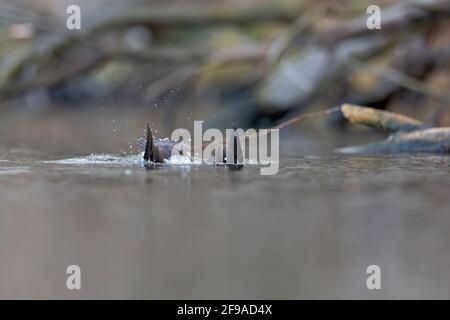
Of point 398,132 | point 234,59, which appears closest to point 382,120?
point 398,132

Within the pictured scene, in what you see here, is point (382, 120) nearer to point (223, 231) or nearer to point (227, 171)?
point (227, 171)

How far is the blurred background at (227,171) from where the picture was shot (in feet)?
14.3

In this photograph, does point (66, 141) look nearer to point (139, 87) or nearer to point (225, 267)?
point (225, 267)

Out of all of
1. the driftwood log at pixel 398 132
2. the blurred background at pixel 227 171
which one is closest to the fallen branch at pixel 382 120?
the driftwood log at pixel 398 132

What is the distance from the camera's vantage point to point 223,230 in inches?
201

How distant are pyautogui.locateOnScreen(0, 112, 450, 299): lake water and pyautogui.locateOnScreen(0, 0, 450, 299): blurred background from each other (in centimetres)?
1

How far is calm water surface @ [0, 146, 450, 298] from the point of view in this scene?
419 cm

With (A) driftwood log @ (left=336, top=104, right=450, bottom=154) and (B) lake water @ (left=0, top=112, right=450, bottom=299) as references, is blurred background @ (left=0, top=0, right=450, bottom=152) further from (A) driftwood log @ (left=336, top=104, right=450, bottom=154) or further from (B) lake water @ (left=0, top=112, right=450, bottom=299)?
(B) lake water @ (left=0, top=112, right=450, bottom=299)

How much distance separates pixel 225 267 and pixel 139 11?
10.6 metres

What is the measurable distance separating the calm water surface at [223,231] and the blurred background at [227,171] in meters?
0.01

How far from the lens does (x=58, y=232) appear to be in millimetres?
5094

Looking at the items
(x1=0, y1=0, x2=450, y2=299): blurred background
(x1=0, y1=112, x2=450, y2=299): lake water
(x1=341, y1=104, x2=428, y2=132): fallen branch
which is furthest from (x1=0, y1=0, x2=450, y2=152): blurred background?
(x1=0, y1=112, x2=450, y2=299): lake water

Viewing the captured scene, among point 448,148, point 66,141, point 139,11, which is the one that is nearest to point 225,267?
point 448,148

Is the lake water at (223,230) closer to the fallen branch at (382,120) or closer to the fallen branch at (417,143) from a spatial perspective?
the fallen branch at (417,143)
